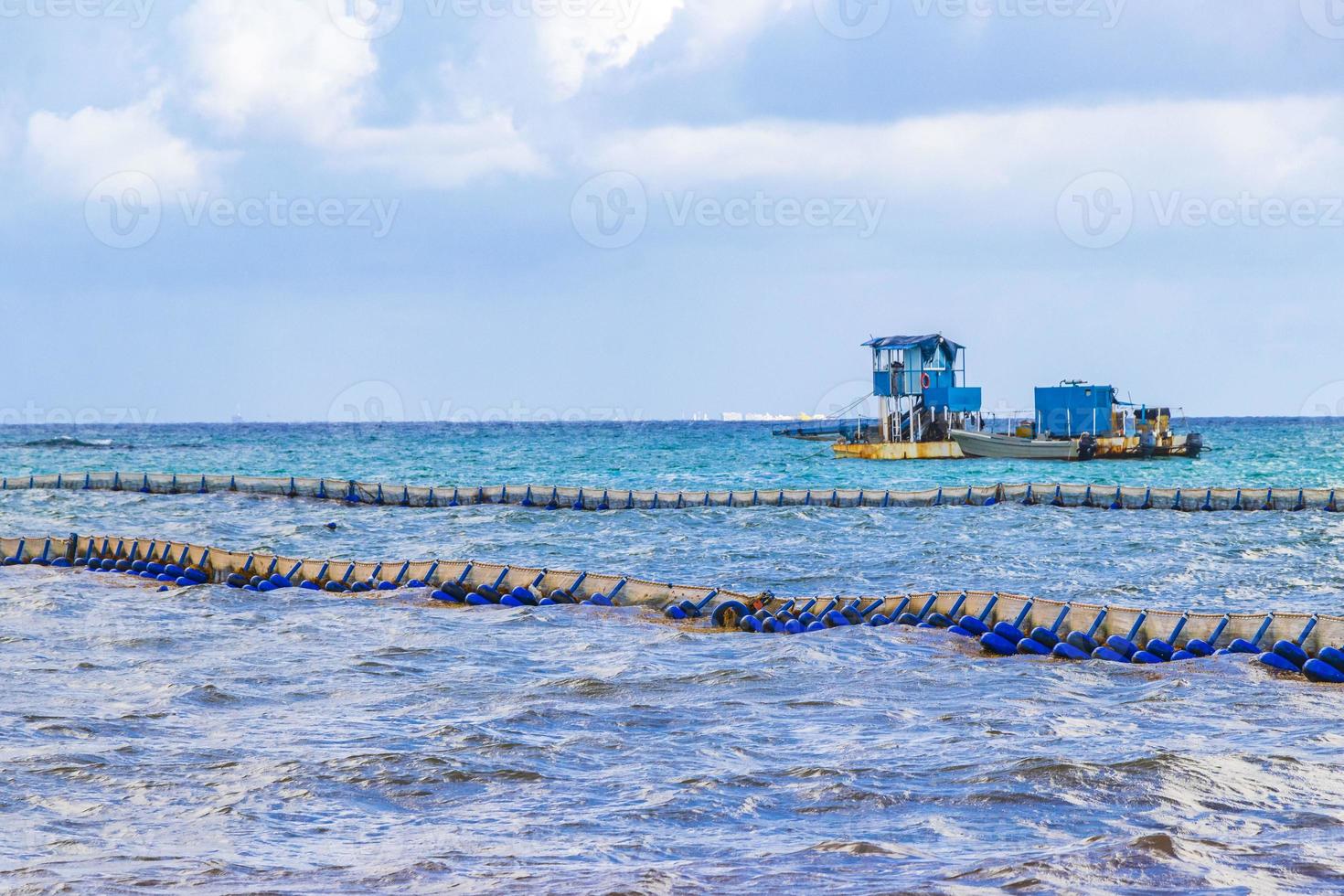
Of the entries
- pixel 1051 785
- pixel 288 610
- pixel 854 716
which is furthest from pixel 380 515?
pixel 1051 785

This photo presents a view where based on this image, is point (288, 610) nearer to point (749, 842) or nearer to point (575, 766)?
point (575, 766)

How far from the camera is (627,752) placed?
10789 mm

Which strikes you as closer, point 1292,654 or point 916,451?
point 1292,654

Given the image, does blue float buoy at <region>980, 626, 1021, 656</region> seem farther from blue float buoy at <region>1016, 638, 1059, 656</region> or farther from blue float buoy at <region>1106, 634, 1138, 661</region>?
blue float buoy at <region>1106, 634, 1138, 661</region>

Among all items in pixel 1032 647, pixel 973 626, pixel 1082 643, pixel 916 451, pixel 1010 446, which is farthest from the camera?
pixel 916 451

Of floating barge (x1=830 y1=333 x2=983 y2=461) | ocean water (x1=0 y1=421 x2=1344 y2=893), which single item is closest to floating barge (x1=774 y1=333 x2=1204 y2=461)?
floating barge (x1=830 y1=333 x2=983 y2=461)

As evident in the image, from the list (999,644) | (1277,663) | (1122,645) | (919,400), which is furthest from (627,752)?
(919,400)

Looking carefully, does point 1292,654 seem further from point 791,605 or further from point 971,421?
point 971,421

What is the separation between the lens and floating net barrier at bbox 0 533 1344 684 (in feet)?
48.5

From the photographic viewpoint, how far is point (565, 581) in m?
20.0

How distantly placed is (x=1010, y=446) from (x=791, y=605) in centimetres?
5303

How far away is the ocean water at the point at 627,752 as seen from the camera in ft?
25.7

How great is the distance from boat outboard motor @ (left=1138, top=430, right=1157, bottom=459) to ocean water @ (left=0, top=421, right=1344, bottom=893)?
49.8 meters

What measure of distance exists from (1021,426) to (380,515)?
1665 inches
